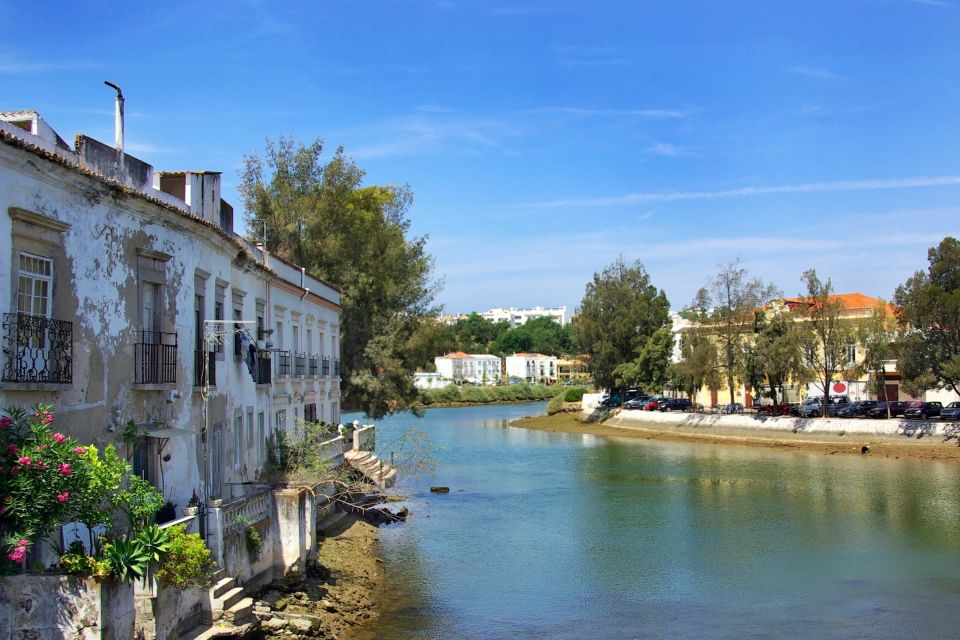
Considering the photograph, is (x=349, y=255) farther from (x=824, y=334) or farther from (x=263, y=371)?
(x=824, y=334)

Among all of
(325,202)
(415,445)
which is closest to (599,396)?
(325,202)

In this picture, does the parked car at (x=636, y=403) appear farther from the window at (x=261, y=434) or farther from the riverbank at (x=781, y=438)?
the window at (x=261, y=434)

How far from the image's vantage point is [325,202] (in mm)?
40625

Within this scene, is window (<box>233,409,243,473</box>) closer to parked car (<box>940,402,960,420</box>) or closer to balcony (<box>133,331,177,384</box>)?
balcony (<box>133,331,177,384</box>)

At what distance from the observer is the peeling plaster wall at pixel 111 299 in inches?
→ 493


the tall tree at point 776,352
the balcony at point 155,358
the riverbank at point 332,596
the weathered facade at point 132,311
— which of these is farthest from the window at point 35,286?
the tall tree at point 776,352

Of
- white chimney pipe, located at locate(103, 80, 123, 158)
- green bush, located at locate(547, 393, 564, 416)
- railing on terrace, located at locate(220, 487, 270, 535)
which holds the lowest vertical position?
green bush, located at locate(547, 393, 564, 416)

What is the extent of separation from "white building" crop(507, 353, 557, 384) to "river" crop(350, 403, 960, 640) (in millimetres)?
133519

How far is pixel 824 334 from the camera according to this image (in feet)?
185

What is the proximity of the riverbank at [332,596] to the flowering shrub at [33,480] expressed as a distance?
19.5 ft

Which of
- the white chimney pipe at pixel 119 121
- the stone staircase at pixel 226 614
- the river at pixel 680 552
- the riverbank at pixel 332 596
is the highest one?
the white chimney pipe at pixel 119 121

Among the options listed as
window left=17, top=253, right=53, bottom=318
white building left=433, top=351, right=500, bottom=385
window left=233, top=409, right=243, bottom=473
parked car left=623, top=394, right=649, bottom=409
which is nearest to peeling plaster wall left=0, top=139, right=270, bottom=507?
window left=17, top=253, right=53, bottom=318

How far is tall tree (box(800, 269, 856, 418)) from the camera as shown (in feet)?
184

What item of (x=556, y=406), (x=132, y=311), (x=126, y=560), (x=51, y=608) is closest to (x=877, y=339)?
(x=556, y=406)
